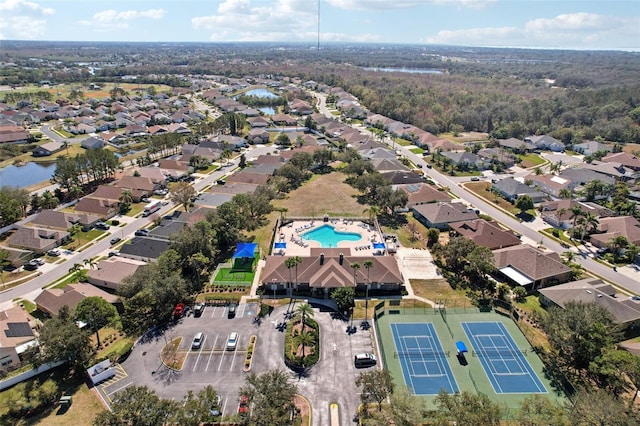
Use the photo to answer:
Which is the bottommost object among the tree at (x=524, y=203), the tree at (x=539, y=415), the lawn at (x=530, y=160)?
the tree at (x=539, y=415)

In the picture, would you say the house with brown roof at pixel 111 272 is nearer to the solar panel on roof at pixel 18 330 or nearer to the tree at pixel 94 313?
the tree at pixel 94 313

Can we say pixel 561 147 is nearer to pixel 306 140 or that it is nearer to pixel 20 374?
pixel 306 140

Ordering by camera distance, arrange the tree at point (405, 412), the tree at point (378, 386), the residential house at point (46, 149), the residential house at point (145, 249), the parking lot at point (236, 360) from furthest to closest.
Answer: the residential house at point (46, 149)
the residential house at point (145, 249)
the parking lot at point (236, 360)
the tree at point (378, 386)
the tree at point (405, 412)

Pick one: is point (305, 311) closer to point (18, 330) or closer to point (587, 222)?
point (18, 330)

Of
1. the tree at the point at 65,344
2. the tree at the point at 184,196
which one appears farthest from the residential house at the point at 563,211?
the tree at the point at 65,344

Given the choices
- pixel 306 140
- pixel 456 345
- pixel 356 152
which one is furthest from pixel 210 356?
pixel 306 140

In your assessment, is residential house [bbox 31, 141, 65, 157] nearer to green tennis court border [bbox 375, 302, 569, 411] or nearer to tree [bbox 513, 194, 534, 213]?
green tennis court border [bbox 375, 302, 569, 411]
